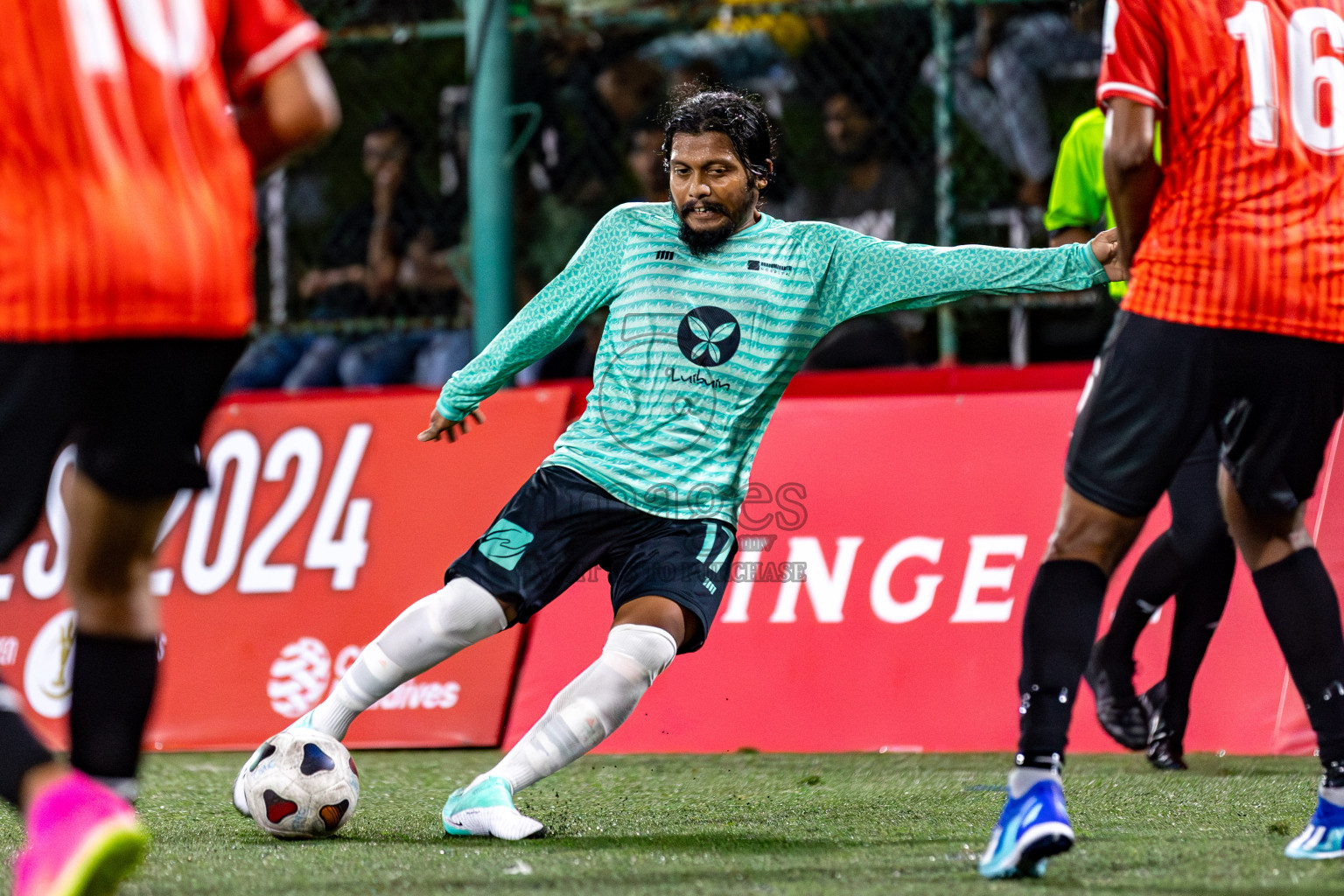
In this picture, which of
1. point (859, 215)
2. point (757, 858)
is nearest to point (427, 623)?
point (757, 858)

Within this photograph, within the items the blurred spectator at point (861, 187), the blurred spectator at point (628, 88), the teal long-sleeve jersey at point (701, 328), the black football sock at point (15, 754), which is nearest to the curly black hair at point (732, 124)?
the teal long-sleeve jersey at point (701, 328)

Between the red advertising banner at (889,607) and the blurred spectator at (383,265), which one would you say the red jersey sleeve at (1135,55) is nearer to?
the red advertising banner at (889,607)

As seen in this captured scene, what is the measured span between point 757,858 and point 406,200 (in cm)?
506

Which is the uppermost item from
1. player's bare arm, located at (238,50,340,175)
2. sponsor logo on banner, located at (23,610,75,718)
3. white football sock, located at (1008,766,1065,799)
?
player's bare arm, located at (238,50,340,175)

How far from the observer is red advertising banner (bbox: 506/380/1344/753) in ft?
17.5

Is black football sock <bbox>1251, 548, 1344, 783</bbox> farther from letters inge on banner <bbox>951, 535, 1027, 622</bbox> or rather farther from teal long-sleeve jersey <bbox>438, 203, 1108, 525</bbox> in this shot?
letters inge on banner <bbox>951, 535, 1027, 622</bbox>

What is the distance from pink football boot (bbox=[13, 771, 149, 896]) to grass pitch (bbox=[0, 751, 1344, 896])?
2.03 feet

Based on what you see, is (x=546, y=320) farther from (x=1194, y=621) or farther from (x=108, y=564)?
(x=1194, y=621)

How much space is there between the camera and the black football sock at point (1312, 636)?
3.20 m

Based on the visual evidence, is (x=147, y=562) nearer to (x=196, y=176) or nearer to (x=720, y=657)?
(x=196, y=176)

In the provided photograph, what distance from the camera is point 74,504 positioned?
2584mm

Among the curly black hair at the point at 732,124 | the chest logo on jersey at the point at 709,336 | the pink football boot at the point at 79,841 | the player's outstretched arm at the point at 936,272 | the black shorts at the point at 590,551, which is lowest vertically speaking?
the black shorts at the point at 590,551

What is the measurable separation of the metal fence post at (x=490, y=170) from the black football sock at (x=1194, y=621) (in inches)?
116

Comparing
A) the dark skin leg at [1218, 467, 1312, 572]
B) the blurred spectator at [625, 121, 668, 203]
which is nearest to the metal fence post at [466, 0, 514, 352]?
the blurred spectator at [625, 121, 668, 203]
